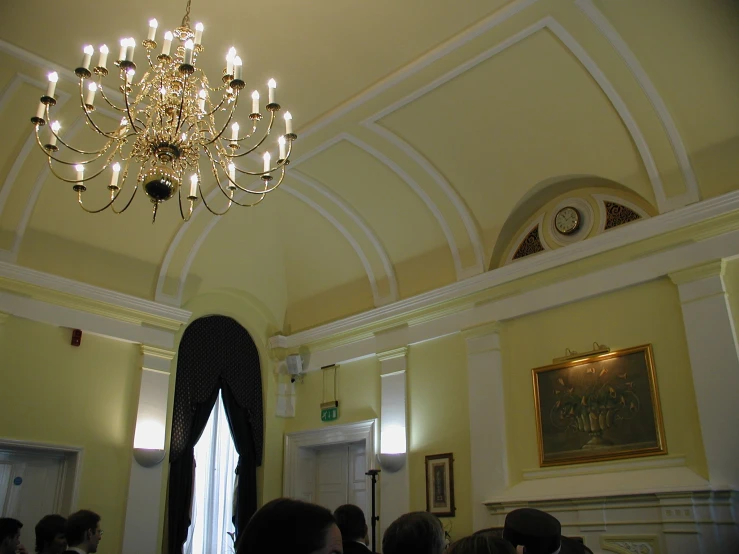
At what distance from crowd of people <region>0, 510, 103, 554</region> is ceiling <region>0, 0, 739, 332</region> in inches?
167

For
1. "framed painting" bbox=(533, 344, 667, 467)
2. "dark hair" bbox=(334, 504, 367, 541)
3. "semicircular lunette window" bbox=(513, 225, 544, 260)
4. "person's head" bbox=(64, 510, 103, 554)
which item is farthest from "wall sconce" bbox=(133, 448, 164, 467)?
"dark hair" bbox=(334, 504, 367, 541)

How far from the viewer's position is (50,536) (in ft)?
16.3

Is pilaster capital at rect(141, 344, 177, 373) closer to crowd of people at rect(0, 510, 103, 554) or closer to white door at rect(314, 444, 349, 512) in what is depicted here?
white door at rect(314, 444, 349, 512)

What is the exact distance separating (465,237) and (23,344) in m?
5.37

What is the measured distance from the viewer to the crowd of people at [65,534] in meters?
4.71

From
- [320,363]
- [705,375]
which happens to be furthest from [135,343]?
[705,375]

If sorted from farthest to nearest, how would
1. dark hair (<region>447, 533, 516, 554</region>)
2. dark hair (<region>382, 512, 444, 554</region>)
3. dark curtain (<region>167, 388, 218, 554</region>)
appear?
dark curtain (<region>167, 388, 218, 554</region>) → dark hair (<region>382, 512, 444, 554</region>) → dark hair (<region>447, 533, 516, 554</region>)

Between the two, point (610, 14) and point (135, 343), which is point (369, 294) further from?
point (610, 14)

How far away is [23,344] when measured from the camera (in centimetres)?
823

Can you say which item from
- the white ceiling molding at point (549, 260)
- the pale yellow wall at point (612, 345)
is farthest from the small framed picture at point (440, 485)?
the white ceiling molding at point (549, 260)

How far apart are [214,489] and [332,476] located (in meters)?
1.64

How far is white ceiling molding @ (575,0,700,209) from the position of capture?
6371 millimetres

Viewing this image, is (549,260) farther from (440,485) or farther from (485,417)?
(440,485)

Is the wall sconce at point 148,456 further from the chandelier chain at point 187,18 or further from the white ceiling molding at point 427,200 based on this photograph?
the chandelier chain at point 187,18
